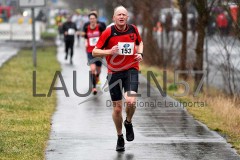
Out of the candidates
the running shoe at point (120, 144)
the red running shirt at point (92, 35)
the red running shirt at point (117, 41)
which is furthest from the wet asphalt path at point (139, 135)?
the red running shirt at point (92, 35)

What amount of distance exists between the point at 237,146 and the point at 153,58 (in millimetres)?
17465

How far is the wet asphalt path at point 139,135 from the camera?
33.1 feet

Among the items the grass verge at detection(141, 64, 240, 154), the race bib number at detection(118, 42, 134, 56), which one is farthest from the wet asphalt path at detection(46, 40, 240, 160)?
the race bib number at detection(118, 42, 134, 56)

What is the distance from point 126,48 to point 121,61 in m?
0.24

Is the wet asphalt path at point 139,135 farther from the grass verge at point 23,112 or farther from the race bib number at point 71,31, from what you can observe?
the race bib number at point 71,31

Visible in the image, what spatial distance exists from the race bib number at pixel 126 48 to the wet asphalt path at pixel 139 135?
4.41ft

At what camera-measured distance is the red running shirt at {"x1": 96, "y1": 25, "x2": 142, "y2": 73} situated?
10719 millimetres

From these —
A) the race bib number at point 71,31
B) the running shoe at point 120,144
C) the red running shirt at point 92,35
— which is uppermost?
the red running shirt at point 92,35

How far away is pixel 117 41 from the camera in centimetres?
1073

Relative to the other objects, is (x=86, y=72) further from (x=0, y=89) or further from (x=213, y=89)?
(x=0, y=89)

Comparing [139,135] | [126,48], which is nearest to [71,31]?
[139,135]

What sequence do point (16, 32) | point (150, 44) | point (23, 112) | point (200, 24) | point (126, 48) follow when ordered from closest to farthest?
1. point (126, 48)
2. point (23, 112)
3. point (200, 24)
4. point (150, 44)
5. point (16, 32)

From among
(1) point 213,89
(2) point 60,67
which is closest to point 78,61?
(2) point 60,67

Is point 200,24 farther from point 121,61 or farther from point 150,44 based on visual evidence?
point 121,61
